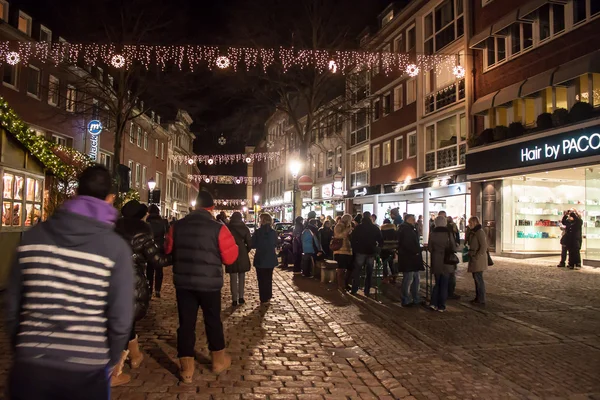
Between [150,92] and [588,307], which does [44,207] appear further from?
[150,92]

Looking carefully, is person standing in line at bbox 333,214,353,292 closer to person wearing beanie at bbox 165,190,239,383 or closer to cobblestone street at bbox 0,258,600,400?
cobblestone street at bbox 0,258,600,400

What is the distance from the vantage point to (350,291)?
11844 millimetres

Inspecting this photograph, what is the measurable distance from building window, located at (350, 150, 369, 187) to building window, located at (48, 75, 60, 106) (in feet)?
61.4

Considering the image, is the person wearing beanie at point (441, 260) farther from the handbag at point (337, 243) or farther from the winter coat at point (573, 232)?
the winter coat at point (573, 232)

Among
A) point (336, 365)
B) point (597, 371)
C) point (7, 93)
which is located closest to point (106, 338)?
point (336, 365)

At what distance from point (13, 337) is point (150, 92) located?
26.2m

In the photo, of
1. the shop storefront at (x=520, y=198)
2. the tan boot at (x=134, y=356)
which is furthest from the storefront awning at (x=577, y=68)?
the tan boot at (x=134, y=356)

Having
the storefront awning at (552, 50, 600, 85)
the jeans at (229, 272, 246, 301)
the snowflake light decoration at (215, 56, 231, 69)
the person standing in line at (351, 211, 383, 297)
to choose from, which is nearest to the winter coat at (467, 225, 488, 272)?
the person standing in line at (351, 211, 383, 297)

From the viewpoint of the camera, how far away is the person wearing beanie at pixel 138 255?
483 cm

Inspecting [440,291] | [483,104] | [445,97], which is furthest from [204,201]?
[445,97]

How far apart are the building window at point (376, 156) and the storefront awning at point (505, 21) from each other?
13.1m

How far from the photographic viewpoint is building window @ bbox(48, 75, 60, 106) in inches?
1016

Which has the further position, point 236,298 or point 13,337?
point 236,298

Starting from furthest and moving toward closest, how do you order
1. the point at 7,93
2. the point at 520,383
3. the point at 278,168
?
the point at 278,168 → the point at 7,93 → the point at 520,383
